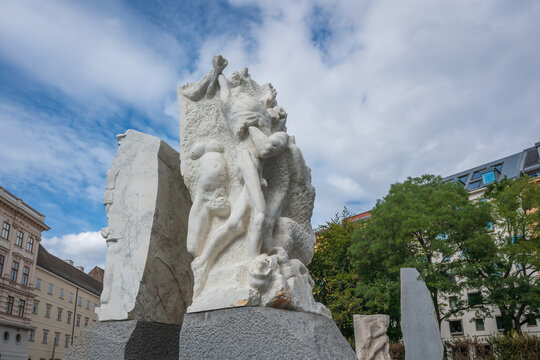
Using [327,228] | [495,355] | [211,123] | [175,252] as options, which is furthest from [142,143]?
[327,228]

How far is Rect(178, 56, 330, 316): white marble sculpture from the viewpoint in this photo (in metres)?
3.60

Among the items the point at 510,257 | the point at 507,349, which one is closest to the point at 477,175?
the point at 510,257

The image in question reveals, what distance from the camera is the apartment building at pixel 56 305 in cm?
3978

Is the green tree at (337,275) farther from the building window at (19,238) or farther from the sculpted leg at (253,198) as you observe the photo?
the building window at (19,238)

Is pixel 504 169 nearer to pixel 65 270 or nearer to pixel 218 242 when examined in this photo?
pixel 218 242

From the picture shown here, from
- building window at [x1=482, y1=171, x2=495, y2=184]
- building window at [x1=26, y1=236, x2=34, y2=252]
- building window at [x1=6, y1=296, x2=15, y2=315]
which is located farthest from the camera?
building window at [x1=26, y1=236, x2=34, y2=252]

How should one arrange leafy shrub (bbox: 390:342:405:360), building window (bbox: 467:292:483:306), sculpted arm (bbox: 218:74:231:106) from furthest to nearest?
leafy shrub (bbox: 390:342:405:360)
building window (bbox: 467:292:483:306)
sculpted arm (bbox: 218:74:231:106)

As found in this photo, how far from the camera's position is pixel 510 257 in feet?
63.6

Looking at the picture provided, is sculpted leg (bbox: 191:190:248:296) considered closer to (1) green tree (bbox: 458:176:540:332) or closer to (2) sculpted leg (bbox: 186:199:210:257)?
(2) sculpted leg (bbox: 186:199:210:257)

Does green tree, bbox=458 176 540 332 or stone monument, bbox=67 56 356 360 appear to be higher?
green tree, bbox=458 176 540 332

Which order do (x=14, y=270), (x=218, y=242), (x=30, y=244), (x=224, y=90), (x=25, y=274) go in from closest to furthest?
(x=218, y=242)
(x=224, y=90)
(x=14, y=270)
(x=25, y=274)
(x=30, y=244)

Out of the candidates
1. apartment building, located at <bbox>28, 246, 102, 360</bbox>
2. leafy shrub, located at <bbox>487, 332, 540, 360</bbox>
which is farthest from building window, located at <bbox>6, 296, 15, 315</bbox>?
leafy shrub, located at <bbox>487, 332, 540, 360</bbox>

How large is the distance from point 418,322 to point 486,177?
33583 millimetres

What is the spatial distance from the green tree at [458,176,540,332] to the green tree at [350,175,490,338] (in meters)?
0.70
